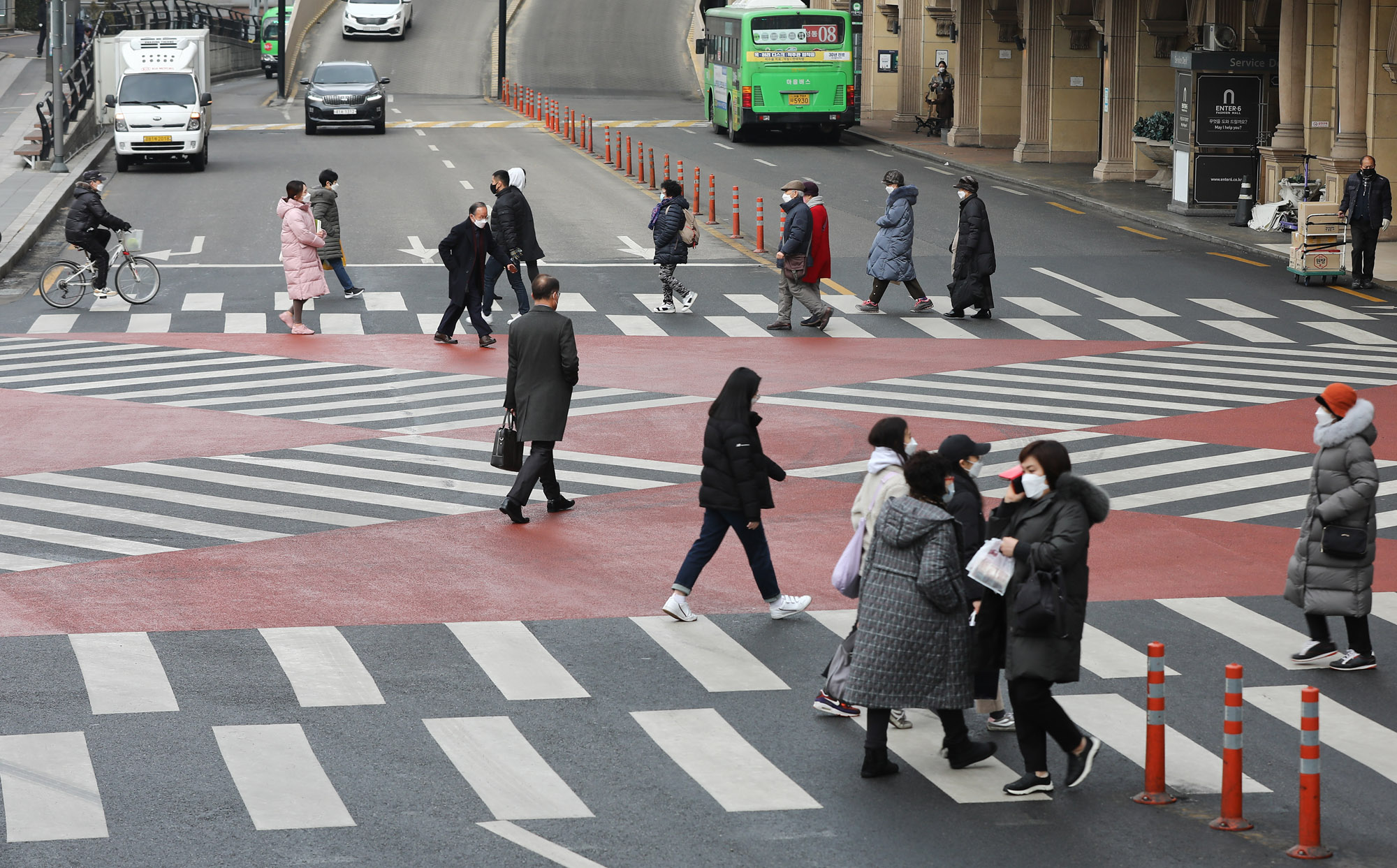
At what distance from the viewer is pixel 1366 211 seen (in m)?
25.0

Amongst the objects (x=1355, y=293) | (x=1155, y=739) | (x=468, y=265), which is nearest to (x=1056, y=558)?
(x=1155, y=739)

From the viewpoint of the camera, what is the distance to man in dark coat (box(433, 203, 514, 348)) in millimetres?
20422

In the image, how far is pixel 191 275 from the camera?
26.4 metres

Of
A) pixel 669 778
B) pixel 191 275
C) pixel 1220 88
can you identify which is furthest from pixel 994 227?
pixel 669 778

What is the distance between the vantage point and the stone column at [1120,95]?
39750mm

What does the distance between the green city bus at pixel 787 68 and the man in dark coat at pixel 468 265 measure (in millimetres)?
26098

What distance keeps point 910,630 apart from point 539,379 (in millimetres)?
5662

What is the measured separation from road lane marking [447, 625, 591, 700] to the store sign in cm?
2568

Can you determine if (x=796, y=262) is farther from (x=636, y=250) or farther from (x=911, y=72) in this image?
(x=911, y=72)

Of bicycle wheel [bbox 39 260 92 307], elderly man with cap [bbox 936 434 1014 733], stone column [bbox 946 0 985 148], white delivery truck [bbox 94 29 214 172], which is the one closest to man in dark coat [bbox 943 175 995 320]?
bicycle wheel [bbox 39 260 92 307]

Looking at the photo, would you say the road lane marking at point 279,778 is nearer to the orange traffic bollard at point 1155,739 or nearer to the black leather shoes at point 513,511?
the orange traffic bollard at point 1155,739

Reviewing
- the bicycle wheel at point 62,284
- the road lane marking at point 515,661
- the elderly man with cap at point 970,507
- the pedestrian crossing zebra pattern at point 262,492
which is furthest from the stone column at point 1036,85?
the elderly man with cap at point 970,507

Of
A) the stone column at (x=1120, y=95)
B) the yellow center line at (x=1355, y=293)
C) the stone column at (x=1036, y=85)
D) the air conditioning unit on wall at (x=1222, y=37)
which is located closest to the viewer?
the yellow center line at (x=1355, y=293)

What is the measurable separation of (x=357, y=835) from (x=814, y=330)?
52.0 feet
